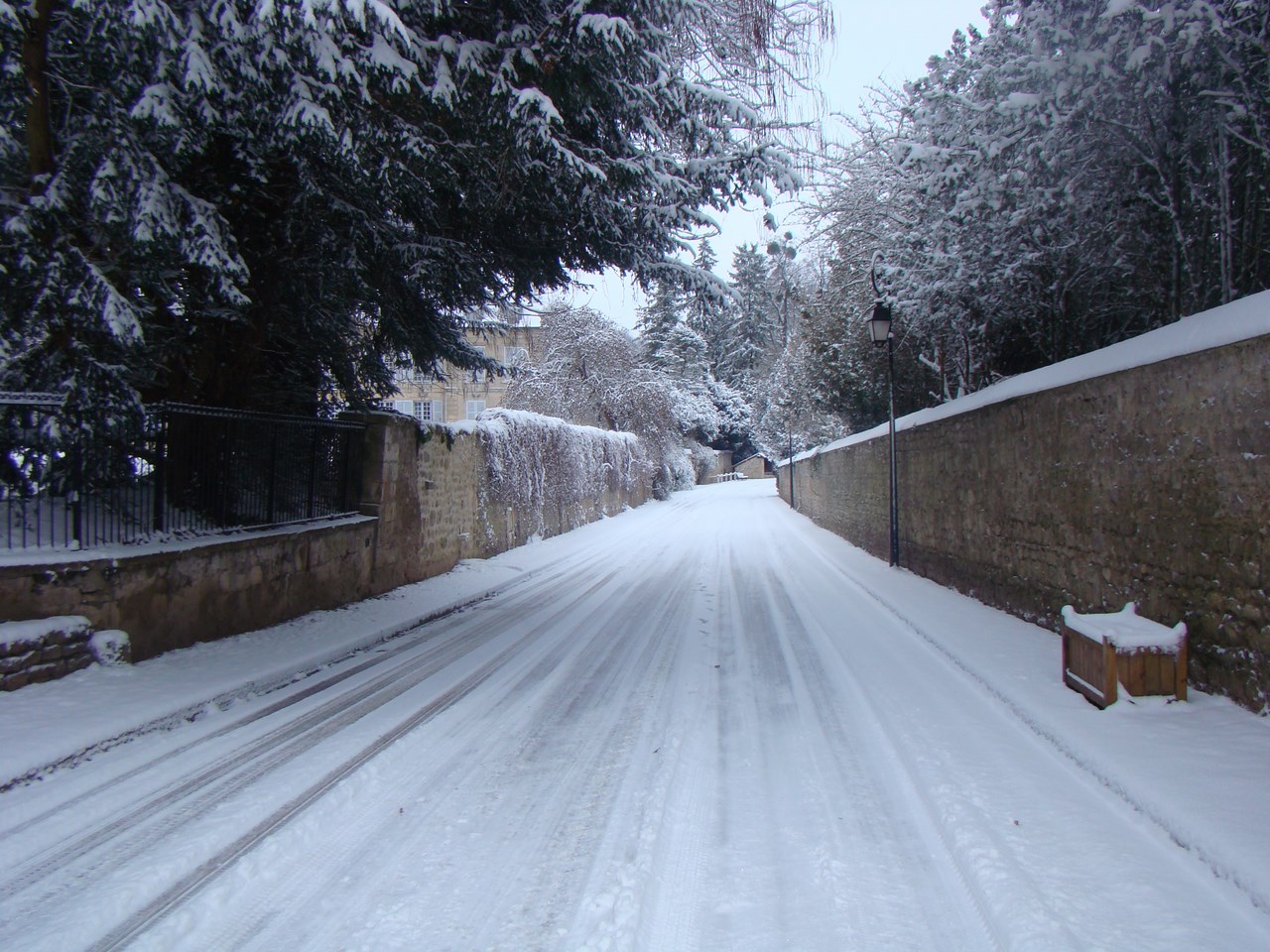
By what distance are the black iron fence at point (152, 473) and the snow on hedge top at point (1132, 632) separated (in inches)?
266

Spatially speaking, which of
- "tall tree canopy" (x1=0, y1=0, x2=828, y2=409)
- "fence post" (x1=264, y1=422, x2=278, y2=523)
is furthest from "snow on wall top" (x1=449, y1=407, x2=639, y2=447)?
"tall tree canopy" (x1=0, y1=0, x2=828, y2=409)

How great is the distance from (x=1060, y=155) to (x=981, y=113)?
1.02m

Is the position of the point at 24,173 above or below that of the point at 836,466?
above

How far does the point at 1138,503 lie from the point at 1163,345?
109cm

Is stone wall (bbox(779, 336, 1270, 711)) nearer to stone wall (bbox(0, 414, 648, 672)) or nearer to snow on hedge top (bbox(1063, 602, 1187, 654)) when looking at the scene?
snow on hedge top (bbox(1063, 602, 1187, 654))

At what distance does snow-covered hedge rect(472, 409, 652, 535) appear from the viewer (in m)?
14.2

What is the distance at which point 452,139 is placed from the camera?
6.39 meters

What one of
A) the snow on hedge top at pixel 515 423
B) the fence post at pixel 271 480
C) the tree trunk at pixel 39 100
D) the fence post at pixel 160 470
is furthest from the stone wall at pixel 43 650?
the snow on hedge top at pixel 515 423

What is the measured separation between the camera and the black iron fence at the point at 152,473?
5.24 metres

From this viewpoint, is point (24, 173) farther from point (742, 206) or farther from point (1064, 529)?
point (1064, 529)

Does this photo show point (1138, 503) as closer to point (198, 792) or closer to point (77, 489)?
point (198, 792)

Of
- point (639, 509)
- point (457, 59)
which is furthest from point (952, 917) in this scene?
point (639, 509)

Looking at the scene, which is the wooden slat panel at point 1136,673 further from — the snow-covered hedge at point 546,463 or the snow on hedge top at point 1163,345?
the snow-covered hedge at point 546,463

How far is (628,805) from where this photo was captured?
11.1 ft
